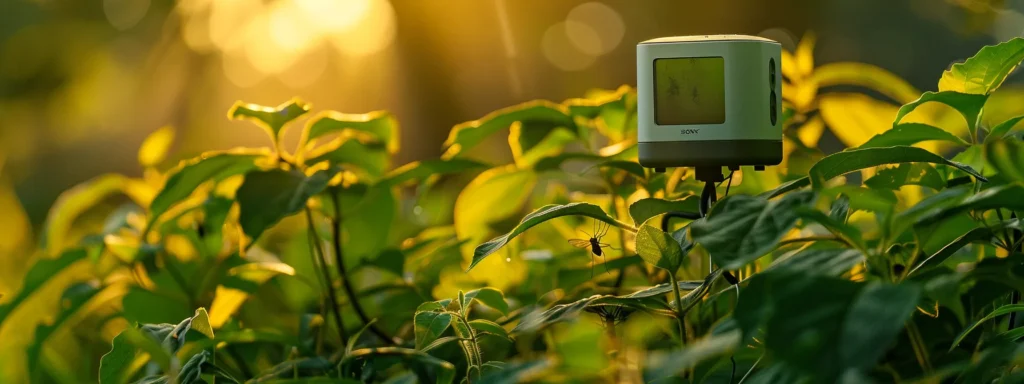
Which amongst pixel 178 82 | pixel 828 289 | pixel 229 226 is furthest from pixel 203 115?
pixel 828 289

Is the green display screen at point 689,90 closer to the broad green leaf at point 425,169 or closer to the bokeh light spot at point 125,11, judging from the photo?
the broad green leaf at point 425,169

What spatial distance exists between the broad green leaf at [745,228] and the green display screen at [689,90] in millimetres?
179

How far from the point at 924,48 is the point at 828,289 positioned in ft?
8.84

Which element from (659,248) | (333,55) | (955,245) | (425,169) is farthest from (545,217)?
(333,55)

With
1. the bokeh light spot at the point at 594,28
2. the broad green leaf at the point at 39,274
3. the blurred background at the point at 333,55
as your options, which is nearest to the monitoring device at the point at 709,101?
the broad green leaf at the point at 39,274

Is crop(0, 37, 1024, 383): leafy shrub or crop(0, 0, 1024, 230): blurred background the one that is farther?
crop(0, 0, 1024, 230): blurred background

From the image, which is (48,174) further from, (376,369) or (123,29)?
(376,369)

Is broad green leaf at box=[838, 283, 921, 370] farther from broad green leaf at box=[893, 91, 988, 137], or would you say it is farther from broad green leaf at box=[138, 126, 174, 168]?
broad green leaf at box=[138, 126, 174, 168]

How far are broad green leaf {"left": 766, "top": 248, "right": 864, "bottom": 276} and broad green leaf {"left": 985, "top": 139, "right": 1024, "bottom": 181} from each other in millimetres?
136

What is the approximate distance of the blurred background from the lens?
89.5 inches

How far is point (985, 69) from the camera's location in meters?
0.44

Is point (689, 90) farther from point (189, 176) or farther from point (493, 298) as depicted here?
point (189, 176)

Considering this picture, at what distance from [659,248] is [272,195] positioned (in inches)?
9.6

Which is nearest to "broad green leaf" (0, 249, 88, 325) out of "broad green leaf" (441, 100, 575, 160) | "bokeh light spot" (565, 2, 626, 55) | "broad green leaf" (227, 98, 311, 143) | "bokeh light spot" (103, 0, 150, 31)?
"broad green leaf" (227, 98, 311, 143)
